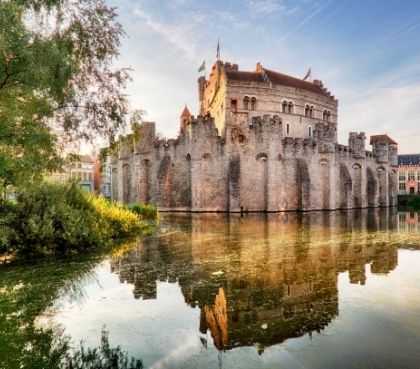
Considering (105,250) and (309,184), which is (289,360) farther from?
(309,184)

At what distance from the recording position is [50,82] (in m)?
7.98

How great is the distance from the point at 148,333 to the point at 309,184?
96.2 feet

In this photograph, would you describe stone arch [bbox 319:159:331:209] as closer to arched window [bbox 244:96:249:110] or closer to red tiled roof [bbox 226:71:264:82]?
arched window [bbox 244:96:249:110]

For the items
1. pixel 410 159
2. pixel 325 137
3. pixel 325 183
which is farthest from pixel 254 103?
pixel 410 159

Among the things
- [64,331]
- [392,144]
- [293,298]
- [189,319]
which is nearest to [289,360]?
[189,319]

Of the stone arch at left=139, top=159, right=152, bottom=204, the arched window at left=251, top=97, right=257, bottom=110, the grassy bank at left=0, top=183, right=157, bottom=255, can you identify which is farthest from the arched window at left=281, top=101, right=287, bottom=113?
the grassy bank at left=0, top=183, right=157, bottom=255

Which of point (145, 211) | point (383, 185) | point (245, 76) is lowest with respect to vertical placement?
point (145, 211)

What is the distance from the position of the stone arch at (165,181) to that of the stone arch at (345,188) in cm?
1795

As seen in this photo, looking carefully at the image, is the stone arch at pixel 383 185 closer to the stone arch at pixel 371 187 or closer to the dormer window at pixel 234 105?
the stone arch at pixel 371 187

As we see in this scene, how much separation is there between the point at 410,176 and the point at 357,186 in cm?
4649

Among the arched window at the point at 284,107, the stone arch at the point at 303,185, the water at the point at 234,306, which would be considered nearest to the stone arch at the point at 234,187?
the stone arch at the point at 303,185

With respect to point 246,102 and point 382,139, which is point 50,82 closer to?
point 246,102

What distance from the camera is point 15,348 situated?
414cm

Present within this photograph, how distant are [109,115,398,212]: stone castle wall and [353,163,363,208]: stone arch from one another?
11cm
